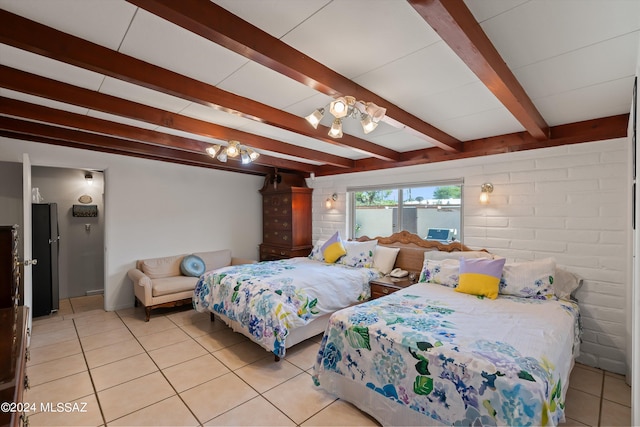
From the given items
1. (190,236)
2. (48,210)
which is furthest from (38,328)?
(190,236)

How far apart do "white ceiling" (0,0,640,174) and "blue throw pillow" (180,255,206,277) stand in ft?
9.07

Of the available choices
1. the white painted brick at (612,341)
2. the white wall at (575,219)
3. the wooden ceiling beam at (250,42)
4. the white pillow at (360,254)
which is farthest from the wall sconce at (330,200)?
the white painted brick at (612,341)

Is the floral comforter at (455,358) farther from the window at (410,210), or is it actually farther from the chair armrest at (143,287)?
the chair armrest at (143,287)

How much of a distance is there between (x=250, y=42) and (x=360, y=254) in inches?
127

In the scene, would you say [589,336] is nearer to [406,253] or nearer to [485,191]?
[485,191]

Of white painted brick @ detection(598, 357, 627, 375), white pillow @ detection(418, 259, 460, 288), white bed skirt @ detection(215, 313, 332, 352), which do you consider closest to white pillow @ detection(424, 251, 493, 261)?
white pillow @ detection(418, 259, 460, 288)

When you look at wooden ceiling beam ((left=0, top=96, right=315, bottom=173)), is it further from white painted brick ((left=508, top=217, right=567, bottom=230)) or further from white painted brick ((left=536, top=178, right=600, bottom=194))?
white painted brick ((left=536, top=178, right=600, bottom=194))

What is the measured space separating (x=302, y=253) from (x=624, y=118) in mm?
4429

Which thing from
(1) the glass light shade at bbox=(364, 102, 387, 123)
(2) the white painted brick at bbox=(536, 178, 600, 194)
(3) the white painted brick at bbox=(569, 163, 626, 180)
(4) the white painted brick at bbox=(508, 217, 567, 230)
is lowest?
(4) the white painted brick at bbox=(508, 217, 567, 230)

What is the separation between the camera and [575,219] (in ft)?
9.24

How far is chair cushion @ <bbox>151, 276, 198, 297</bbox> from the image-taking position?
12.8 feet

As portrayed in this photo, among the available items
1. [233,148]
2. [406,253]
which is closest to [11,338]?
[233,148]

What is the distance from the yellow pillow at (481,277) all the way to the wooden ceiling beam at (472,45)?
55.6 inches

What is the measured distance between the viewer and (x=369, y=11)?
1300 mm
